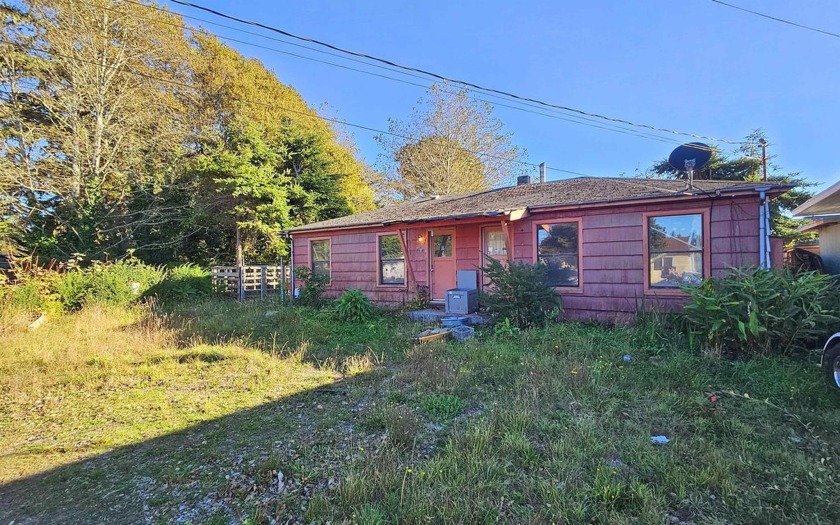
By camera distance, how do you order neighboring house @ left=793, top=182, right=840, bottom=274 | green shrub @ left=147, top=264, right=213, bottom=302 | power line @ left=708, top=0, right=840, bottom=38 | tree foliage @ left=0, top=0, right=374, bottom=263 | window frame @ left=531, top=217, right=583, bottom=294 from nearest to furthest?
neighboring house @ left=793, top=182, right=840, bottom=274 → power line @ left=708, top=0, right=840, bottom=38 → window frame @ left=531, top=217, right=583, bottom=294 → green shrub @ left=147, top=264, right=213, bottom=302 → tree foliage @ left=0, top=0, right=374, bottom=263

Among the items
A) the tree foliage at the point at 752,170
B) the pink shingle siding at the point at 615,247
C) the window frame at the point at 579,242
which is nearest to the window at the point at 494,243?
the pink shingle siding at the point at 615,247

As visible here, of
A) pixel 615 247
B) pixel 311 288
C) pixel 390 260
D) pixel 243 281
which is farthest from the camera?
pixel 243 281

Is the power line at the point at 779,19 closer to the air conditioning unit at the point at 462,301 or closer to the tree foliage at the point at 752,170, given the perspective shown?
the air conditioning unit at the point at 462,301

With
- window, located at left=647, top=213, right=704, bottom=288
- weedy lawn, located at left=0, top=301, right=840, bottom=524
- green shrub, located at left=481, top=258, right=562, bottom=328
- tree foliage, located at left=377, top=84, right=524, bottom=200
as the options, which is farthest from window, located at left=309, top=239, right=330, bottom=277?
tree foliage, located at left=377, top=84, right=524, bottom=200

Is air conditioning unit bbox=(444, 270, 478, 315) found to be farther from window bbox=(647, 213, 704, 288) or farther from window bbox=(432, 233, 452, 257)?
window bbox=(647, 213, 704, 288)

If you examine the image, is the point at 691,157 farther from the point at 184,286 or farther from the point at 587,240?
the point at 184,286

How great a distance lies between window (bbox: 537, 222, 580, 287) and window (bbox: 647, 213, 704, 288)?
4.21ft

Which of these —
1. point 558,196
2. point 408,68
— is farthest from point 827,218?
point 408,68

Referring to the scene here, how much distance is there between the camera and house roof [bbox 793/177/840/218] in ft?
18.7

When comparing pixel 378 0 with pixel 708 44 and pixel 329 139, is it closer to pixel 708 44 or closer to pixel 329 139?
pixel 708 44

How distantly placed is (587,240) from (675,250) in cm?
144

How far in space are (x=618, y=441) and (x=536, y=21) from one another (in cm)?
963

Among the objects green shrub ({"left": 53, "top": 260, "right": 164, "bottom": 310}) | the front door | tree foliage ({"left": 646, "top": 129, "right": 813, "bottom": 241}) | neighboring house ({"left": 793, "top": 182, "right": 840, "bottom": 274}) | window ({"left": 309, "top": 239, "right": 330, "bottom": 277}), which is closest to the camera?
neighboring house ({"left": 793, "top": 182, "right": 840, "bottom": 274})

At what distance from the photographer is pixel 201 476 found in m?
2.72
